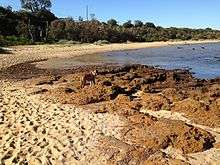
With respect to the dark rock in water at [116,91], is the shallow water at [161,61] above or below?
below

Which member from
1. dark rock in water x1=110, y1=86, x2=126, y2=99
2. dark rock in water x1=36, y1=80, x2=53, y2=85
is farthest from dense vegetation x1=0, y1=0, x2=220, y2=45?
dark rock in water x1=110, y1=86, x2=126, y2=99

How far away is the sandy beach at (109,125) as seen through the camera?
29.5 ft

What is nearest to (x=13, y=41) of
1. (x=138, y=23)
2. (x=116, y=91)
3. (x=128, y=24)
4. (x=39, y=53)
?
(x=39, y=53)

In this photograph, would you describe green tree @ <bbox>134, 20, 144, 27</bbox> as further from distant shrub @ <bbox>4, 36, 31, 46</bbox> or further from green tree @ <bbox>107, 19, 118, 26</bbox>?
distant shrub @ <bbox>4, 36, 31, 46</bbox>

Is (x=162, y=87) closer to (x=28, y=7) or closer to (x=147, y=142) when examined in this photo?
(x=147, y=142)

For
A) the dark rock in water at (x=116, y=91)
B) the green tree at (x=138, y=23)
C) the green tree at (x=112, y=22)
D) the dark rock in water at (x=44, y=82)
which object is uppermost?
the dark rock in water at (x=116, y=91)

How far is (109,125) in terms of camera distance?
11.4 metres

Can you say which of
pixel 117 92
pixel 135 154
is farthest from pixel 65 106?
pixel 135 154

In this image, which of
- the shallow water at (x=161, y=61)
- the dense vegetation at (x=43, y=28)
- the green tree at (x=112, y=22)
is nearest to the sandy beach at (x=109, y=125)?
the shallow water at (x=161, y=61)

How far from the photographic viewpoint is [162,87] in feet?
58.7

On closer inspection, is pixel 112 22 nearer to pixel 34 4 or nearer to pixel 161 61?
pixel 34 4

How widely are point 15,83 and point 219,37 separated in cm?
12687

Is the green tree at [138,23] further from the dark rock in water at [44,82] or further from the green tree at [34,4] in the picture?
the dark rock in water at [44,82]

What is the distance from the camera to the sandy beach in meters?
8.98
